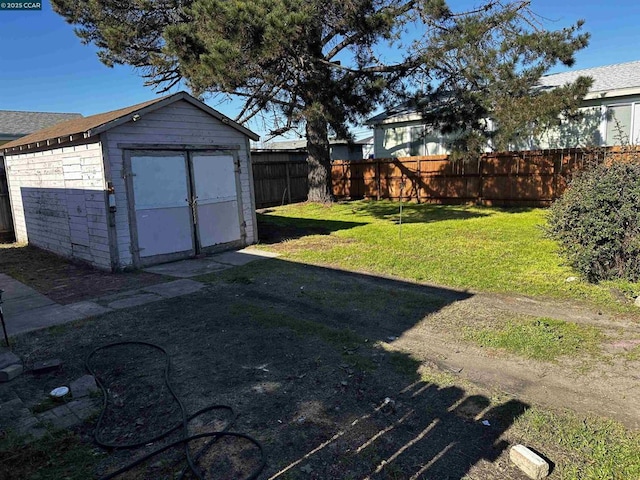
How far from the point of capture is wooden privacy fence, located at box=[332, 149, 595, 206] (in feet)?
45.5

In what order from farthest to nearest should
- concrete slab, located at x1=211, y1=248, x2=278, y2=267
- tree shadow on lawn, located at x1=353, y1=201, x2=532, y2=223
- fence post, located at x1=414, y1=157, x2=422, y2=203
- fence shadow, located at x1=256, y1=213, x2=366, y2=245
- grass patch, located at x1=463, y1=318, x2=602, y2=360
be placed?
fence post, located at x1=414, y1=157, x2=422, y2=203 < tree shadow on lawn, located at x1=353, y1=201, x2=532, y2=223 < fence shadow, located at x1=256, y1=213, x2=366, y2=245 < concrete slab, located at x1=211, y1=248, x2=278, y2=267 < grass patch, located at x1=463, y1=318, x2=602, y2=360

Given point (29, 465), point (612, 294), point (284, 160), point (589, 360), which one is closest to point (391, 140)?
point (284, 160)

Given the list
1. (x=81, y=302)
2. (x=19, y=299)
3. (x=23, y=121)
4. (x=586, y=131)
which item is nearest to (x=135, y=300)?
(x=81, y=302)

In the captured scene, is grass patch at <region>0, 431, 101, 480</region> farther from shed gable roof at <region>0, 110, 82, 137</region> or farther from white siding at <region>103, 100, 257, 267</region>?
shed gable roof at <region>0, 110, 82, 137</region>

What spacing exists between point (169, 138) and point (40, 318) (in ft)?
13.6

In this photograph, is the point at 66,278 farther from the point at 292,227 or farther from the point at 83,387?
the point at 292,227

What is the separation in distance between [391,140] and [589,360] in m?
17.6

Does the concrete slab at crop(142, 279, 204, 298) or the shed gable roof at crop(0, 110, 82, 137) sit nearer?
the concrete slab at crop(142, 279, 204, 298)

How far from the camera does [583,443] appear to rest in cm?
264

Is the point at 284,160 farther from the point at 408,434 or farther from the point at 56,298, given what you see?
the point at 408,434

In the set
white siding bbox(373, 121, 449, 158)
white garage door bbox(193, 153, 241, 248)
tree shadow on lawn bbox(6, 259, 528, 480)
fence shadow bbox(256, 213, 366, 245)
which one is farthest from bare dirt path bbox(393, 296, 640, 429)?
white siding bbox(373, 121, 449, 158)

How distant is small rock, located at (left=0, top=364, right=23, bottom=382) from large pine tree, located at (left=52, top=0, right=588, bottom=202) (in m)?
6.77

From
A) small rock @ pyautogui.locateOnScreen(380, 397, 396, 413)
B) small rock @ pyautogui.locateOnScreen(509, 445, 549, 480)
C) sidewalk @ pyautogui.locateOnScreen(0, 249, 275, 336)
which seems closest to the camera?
small rock @ pyautogui.locateOnScreen(509, 445, 549, 480)

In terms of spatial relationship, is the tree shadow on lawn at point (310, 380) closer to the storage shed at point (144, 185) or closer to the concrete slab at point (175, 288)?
the concrete slab at point (175, 288)
